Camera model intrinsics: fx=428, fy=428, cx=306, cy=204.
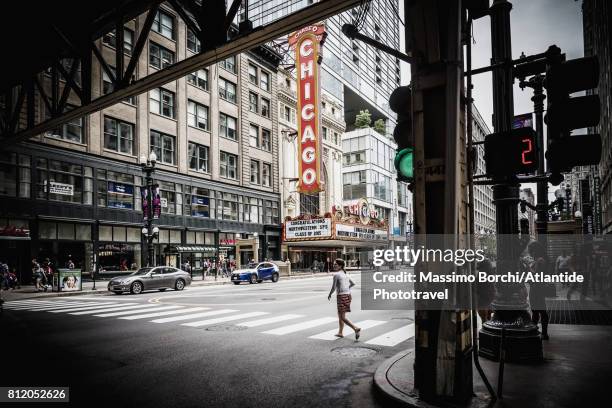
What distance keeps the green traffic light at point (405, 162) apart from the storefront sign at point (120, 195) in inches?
1143

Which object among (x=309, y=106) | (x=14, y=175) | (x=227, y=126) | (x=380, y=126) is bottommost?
(x=14, y=175)

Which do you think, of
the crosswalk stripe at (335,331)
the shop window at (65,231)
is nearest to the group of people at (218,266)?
the shop window at (65,231)

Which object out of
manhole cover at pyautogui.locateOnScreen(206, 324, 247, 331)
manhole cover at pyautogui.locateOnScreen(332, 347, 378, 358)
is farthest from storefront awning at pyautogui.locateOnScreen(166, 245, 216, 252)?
manhole cover at pyautogui.locateOnScreen(332, 347, 378, 358)

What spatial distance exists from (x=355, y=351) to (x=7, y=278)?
2328cm

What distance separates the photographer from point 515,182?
266 inches

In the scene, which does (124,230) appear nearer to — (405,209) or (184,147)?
(184,147)

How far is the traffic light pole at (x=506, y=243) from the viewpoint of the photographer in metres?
7.12

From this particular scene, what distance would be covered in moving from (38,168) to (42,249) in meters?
5.12

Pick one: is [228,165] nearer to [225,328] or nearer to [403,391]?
[225,328]

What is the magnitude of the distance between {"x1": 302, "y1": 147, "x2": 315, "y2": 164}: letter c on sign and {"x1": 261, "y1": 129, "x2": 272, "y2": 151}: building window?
22.2 ft

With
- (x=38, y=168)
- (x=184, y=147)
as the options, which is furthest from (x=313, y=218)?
(x=38, y=168)

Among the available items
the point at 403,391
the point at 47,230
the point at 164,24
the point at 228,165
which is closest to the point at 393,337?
the point at 403,391

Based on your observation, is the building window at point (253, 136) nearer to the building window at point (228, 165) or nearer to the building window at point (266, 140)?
the building window at point (266, 140)

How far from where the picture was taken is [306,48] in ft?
131
